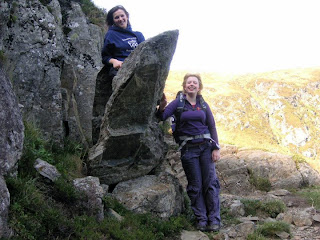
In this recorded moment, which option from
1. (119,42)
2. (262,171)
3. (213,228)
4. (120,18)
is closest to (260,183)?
(262,171)

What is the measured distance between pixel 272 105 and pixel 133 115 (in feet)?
363

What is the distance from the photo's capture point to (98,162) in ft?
27.6

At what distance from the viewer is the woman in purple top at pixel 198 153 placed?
827cm

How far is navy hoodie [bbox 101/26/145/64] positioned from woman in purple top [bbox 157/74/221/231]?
205 cm

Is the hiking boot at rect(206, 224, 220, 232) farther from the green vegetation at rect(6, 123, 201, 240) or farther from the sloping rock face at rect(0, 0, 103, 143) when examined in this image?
the sloping rock face at rect(0, 0, 103, 143)

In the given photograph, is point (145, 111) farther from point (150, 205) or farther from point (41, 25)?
point (41, 25)

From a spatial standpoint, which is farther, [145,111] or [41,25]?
[41,25]

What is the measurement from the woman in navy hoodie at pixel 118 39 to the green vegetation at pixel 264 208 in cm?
592

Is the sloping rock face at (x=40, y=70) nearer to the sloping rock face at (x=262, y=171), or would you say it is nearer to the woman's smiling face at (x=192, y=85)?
the woman's smiling face at (x=192, y=85)

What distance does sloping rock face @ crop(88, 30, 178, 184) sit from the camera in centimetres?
819

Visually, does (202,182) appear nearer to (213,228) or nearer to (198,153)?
(198,153)

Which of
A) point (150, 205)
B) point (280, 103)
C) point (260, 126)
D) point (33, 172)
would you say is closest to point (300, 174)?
point (150, 205)

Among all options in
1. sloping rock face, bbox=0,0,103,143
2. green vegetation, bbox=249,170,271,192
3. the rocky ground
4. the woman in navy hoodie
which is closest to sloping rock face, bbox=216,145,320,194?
green vegetation, bbox=249,170,271,192

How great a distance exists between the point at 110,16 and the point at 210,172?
5208 mm
